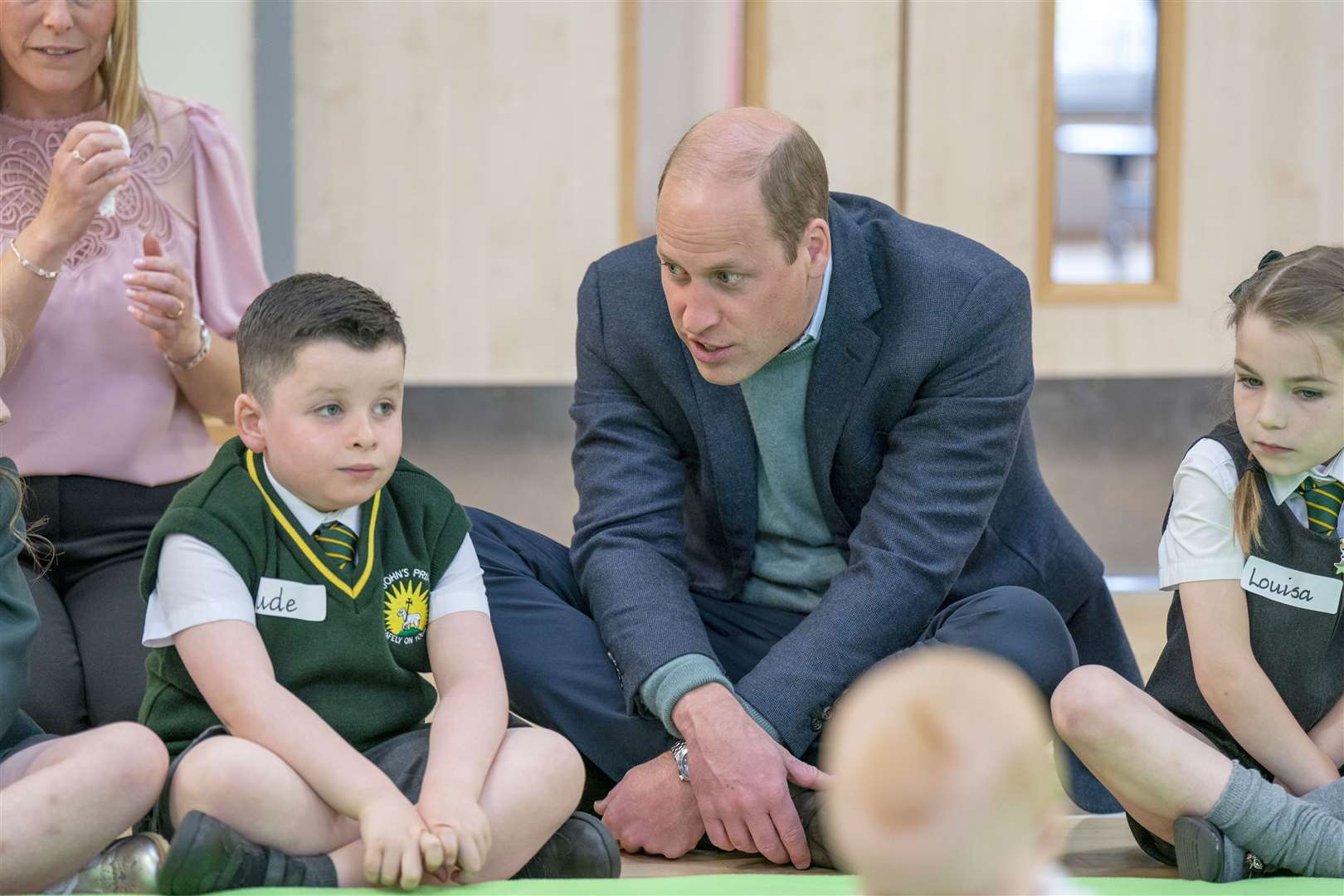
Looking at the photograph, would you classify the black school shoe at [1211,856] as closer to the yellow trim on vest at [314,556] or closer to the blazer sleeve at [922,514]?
the blazer sleeve at [922,514]

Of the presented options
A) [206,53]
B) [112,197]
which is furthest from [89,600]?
[206,53]

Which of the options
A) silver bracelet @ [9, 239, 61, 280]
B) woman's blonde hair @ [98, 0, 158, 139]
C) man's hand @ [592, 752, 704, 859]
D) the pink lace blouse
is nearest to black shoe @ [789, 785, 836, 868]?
man's hand @ [592, 752, 704, 859]

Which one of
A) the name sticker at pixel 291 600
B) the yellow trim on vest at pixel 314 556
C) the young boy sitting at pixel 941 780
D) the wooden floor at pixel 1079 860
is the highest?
the young boy sitting at pixel 941 780

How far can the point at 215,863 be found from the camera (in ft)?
4.04

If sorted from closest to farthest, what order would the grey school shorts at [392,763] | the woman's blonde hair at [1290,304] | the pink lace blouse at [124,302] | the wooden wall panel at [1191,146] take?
the grey school shorts at [392,763] < the woman's blonde hair at [1290,304] < the pink lace blouse at [124,302] < the wooden wall panel at [1191,146]

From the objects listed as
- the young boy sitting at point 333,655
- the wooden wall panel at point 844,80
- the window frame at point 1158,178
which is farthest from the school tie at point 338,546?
the window frame at point 1158,178

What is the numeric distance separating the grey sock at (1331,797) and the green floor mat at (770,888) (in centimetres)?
6

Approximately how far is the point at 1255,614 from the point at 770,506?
54 centimetres

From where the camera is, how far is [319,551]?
1.41 metres

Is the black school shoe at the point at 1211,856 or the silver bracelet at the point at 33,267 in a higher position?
the silver bracelet at the point at 33,267

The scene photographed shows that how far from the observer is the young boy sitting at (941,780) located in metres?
0.64

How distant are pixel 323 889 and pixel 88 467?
2.37 ft

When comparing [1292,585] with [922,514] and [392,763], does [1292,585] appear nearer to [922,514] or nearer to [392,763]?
[922,514]

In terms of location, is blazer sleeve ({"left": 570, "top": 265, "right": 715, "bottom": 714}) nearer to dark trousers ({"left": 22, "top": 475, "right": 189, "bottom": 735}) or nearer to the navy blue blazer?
the navy blue blazer
